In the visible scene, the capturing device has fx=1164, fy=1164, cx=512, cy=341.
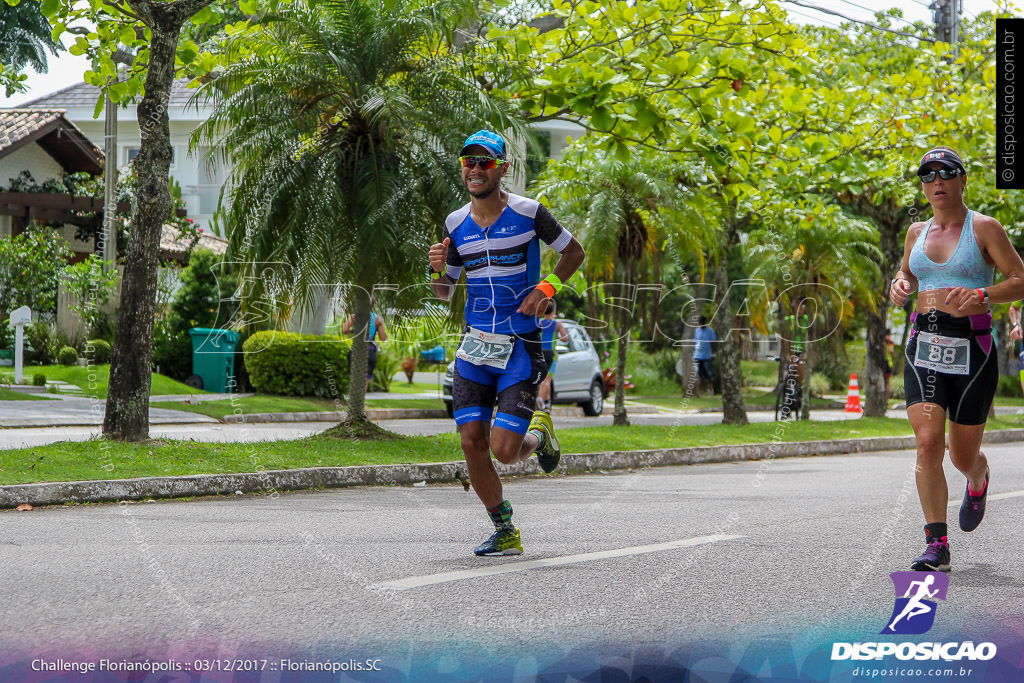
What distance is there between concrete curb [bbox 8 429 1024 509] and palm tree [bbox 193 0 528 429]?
255 cm

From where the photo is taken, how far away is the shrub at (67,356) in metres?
21.3

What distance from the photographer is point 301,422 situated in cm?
1883

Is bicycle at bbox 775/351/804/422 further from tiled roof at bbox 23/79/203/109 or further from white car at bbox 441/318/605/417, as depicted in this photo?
tiled roof at bbox 23/79/203/109

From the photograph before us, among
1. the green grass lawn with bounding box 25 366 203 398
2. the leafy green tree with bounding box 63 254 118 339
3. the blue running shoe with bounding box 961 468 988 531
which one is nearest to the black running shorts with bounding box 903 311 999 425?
the blue running shoe with bounding box 961 468 988 531

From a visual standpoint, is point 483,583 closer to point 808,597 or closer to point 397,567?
point 397,567

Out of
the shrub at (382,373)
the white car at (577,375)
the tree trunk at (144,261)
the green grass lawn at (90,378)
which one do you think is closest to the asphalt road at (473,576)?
the tree trunk at (144,261)

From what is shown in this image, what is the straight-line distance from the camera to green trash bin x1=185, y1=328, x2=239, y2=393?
22.0m

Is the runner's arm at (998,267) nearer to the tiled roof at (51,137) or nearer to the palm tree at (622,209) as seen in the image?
the palm tree at (622,209)

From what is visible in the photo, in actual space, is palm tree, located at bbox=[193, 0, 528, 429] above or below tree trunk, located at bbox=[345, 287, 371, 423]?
above

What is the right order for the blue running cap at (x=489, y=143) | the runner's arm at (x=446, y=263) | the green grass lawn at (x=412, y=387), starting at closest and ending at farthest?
1. the blue running cap at (x=489, y=143)
2. the runner's arm at (x=446, y=263)
3. the green grass lawn at (x=412, y=387)

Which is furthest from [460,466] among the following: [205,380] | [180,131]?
[180,131]

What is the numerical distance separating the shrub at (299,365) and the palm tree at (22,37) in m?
24.0

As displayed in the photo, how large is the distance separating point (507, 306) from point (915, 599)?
2.32 m

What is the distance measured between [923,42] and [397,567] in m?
18.2
